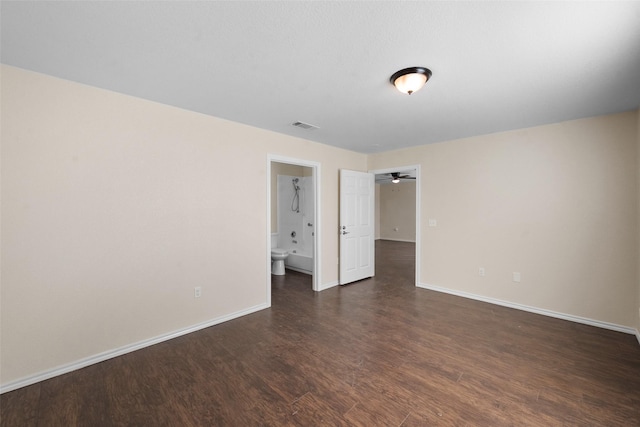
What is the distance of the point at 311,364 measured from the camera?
7.67 ft

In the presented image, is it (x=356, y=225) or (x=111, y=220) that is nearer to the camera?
(x=111, y=220)

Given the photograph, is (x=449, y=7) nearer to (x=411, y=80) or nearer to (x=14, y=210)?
(x=411, y=80)

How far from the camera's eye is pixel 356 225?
15.9ft

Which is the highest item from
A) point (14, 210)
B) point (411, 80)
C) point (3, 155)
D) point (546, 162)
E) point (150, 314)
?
point (411, 80)

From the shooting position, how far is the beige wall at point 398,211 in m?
9.98

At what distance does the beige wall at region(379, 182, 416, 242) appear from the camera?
9.98 m

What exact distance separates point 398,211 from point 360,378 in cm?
880

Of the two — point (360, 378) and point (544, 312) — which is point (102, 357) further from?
point (544, 312)

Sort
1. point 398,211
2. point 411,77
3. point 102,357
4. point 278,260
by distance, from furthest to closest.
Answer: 1. point 398,211
2. point 278,260
3. point 102,357
4. point 411,77

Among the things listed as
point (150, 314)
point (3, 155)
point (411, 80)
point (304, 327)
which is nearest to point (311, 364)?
point (304, 327)

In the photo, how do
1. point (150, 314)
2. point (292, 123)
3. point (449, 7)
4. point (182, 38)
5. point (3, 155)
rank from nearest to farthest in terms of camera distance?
point (449, 7), point (182, 38), point (3, 155), point (150, 314), point (292, 123)

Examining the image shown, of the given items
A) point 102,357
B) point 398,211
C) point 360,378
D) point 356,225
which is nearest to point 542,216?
point 356,225

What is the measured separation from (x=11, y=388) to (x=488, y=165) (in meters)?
5.40

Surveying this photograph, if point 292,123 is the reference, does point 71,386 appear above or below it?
below
